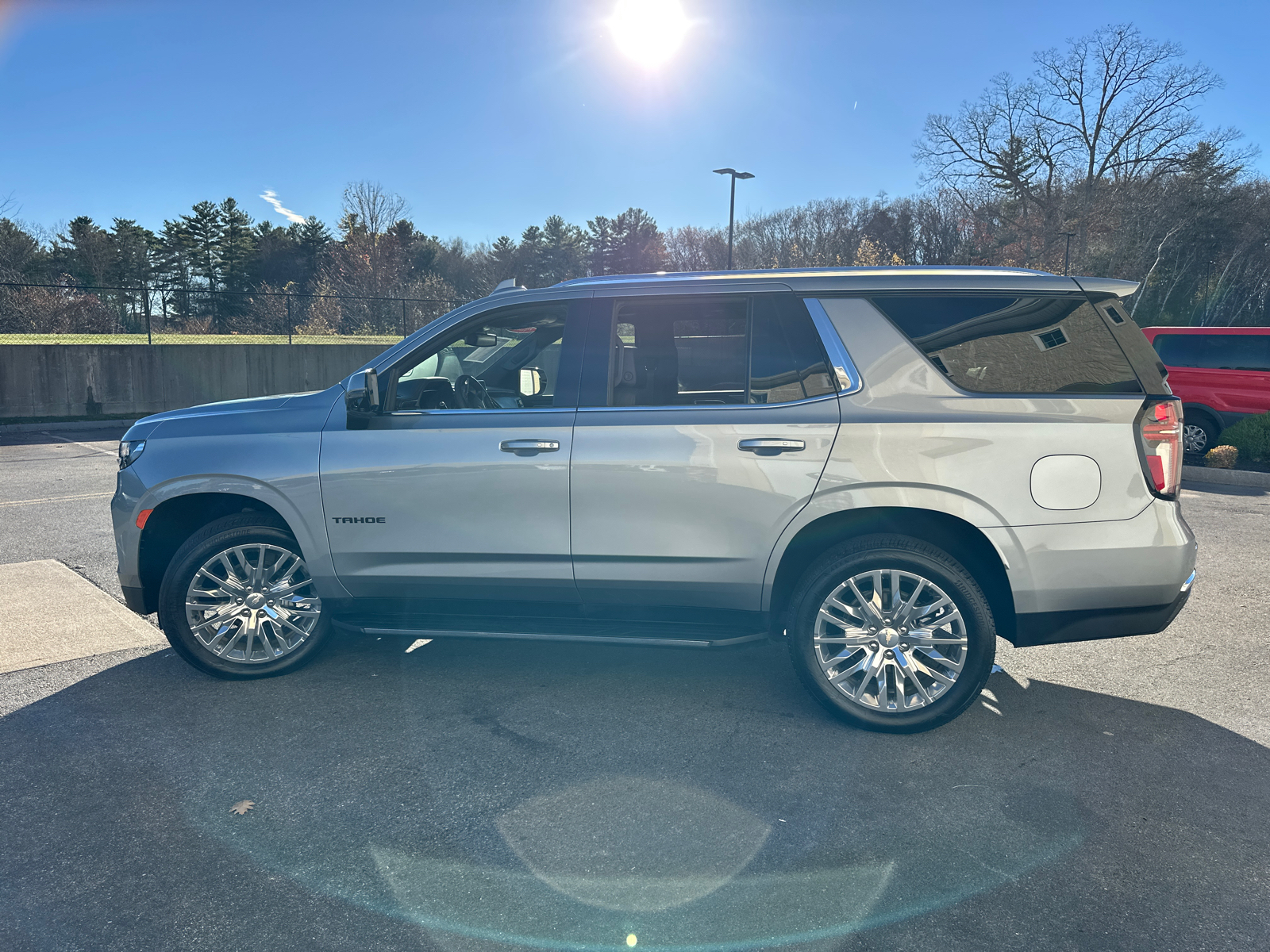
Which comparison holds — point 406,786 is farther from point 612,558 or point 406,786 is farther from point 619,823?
point 612,558

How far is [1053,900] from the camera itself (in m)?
2.68

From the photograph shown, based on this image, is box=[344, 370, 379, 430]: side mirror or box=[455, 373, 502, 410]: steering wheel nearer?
box=[344, 370, 379, 430]: side mirror

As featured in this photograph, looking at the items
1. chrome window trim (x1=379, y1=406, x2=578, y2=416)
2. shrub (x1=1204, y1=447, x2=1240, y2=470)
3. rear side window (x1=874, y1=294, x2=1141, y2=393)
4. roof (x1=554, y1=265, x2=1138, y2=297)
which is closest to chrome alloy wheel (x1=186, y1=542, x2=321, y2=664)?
chrome window trim (x1=379, y1=406, x2=578, y2=416)

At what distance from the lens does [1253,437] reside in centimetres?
1161

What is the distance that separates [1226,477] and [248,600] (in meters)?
11.6

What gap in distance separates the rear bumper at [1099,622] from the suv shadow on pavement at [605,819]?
483 mm

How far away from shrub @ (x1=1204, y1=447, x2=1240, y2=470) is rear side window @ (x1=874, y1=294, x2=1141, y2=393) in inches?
370

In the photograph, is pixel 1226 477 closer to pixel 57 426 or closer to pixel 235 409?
pixel 235 409

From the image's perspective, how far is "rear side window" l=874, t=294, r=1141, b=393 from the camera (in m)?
3.66

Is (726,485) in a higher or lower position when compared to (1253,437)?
higher

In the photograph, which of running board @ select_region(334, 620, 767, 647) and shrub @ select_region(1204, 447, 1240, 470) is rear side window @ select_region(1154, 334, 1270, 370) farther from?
running board @ select_region(334, 620, 767, 647)

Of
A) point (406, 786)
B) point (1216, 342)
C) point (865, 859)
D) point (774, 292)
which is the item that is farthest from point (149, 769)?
point (1216, 342)

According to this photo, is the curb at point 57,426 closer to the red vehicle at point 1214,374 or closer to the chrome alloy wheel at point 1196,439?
the red vehicle at point 1214,374

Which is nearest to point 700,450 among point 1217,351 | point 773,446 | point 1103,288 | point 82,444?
point 773,446
